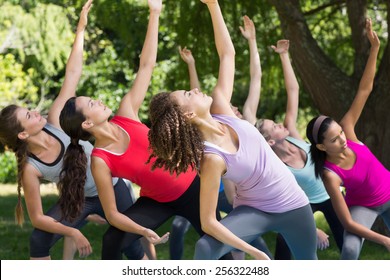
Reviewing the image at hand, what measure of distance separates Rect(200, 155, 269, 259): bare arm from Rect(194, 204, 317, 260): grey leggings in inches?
5.0

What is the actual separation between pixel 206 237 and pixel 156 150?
57 centimetres

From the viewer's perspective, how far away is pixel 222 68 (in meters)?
5.07

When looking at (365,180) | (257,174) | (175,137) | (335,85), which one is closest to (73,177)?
(175,137)

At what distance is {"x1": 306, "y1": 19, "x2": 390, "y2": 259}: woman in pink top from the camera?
551 cm

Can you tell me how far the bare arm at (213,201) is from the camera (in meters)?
4.42

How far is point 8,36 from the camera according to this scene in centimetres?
1653

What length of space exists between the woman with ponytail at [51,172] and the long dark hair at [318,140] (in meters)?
1.34

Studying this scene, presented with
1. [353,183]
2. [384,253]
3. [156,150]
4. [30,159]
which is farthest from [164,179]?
[384,253]

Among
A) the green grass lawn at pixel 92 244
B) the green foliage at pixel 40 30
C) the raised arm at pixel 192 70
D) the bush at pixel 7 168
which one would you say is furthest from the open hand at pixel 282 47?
the bush at pixel 7 168

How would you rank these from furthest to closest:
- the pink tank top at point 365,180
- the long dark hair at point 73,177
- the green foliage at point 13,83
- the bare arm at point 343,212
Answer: the green foliage at point 13,83, the pink tank top at point 365,180, the bare arm at point 343,212, the long dark hair at point 73,177

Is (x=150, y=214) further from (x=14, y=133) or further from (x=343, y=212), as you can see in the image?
(x=343, y=212)

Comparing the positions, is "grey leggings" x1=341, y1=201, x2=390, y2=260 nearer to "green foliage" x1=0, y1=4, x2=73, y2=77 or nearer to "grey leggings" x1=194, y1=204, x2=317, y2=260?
"grey leggings" x1=194, y1=204, x2=317, y2=260

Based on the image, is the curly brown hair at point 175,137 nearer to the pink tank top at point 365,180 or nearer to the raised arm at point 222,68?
the raised arm at point 222,68

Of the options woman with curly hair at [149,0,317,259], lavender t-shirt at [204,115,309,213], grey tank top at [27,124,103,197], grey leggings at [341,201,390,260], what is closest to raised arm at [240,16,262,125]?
grey leggings at [341,201,390,260]
